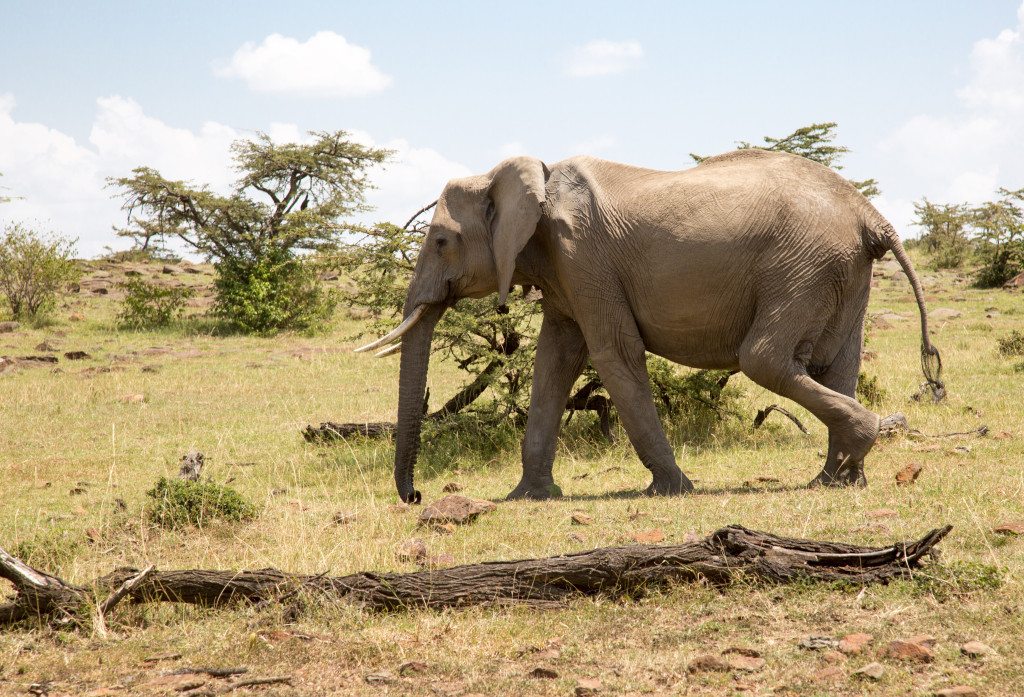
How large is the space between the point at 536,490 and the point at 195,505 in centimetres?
296

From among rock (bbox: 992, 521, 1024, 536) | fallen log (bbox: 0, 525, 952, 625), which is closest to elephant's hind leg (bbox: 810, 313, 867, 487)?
rock (bbox: 992, 521, 1024, 536)

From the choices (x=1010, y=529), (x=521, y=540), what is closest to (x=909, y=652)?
(x=1010, y=529)

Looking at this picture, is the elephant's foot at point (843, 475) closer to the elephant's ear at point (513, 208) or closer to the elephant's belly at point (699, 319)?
the elephant's belly at point (699, 319)

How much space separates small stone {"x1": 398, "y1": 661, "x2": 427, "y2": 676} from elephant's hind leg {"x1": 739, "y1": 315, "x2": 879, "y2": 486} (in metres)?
4.41

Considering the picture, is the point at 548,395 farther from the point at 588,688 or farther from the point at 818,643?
the point at 588,688

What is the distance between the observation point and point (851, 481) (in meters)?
8.95

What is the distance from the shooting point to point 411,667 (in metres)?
5.32

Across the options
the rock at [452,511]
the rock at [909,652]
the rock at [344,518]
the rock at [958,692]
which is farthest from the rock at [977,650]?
the rock at [344,518]

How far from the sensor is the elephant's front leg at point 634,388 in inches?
357

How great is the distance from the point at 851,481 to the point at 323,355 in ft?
51.6

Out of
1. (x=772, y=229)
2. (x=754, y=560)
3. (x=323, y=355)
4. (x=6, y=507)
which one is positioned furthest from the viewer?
(x=323, y=355)

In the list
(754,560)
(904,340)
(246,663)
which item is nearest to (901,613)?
(754,560)

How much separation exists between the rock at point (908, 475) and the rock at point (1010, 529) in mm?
1673

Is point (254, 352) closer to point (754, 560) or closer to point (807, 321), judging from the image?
point (807, 321)
